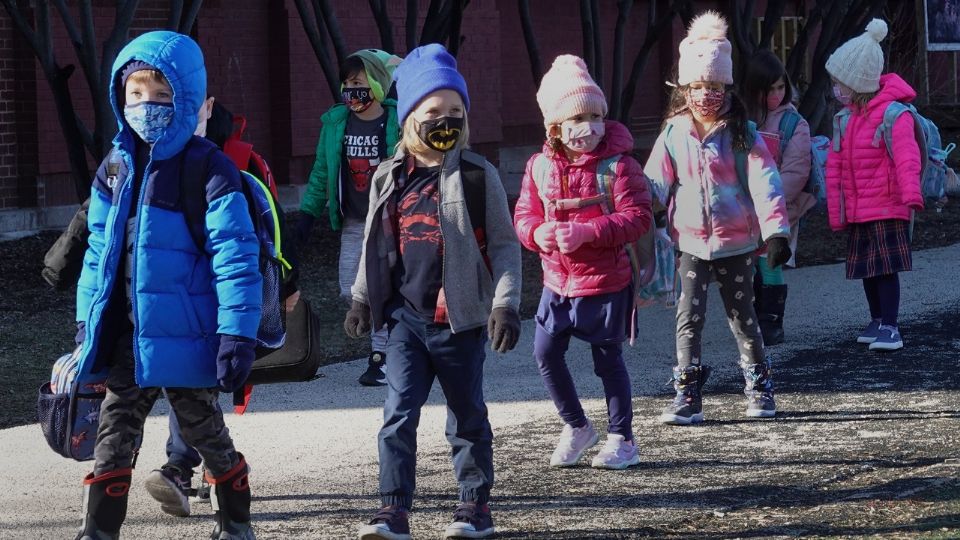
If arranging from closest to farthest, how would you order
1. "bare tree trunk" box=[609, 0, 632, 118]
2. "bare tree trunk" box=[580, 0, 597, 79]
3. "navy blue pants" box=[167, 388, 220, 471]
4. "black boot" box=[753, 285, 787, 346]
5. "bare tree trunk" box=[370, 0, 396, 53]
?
"navy blue pants" box=[167, 388, 220, 471] < "black boot" box=[753, 285, 787, 346] < "bare tree trunk" box=[370, 0, 396, 53] < "bare tree trunk" box=[580, 0, 597, 79] < "bare tree trunk" box=[609, 0, 632, 118]

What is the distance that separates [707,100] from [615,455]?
1.72 metres

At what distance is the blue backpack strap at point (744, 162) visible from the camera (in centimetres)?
682

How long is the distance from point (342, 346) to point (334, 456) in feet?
9.59

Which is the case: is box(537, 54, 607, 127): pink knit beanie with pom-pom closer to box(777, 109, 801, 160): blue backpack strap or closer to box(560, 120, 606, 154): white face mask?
box(560, 120, 606, 154): white face mask

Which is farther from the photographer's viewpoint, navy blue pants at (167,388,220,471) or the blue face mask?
navy blue pants at (167,388,220,471)

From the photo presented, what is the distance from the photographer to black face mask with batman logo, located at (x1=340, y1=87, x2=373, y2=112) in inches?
298

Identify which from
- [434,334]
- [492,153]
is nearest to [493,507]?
[434,334]

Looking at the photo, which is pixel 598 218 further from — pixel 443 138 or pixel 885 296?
pixel 885 296

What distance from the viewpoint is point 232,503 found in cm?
477

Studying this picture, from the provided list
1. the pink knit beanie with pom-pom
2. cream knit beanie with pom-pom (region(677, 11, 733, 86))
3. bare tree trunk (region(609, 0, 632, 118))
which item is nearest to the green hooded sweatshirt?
cream knit beanie with pom-pom (region(677, 11, 733, 86))

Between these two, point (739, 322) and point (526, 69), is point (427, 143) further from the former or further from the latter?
point (526, 69)

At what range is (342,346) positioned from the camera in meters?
9.23

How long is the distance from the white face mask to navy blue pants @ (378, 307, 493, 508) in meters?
1.14

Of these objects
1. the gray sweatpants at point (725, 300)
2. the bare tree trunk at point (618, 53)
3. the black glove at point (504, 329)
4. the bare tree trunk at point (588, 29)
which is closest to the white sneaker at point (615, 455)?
the gray sweatpants at point (725, 300)
